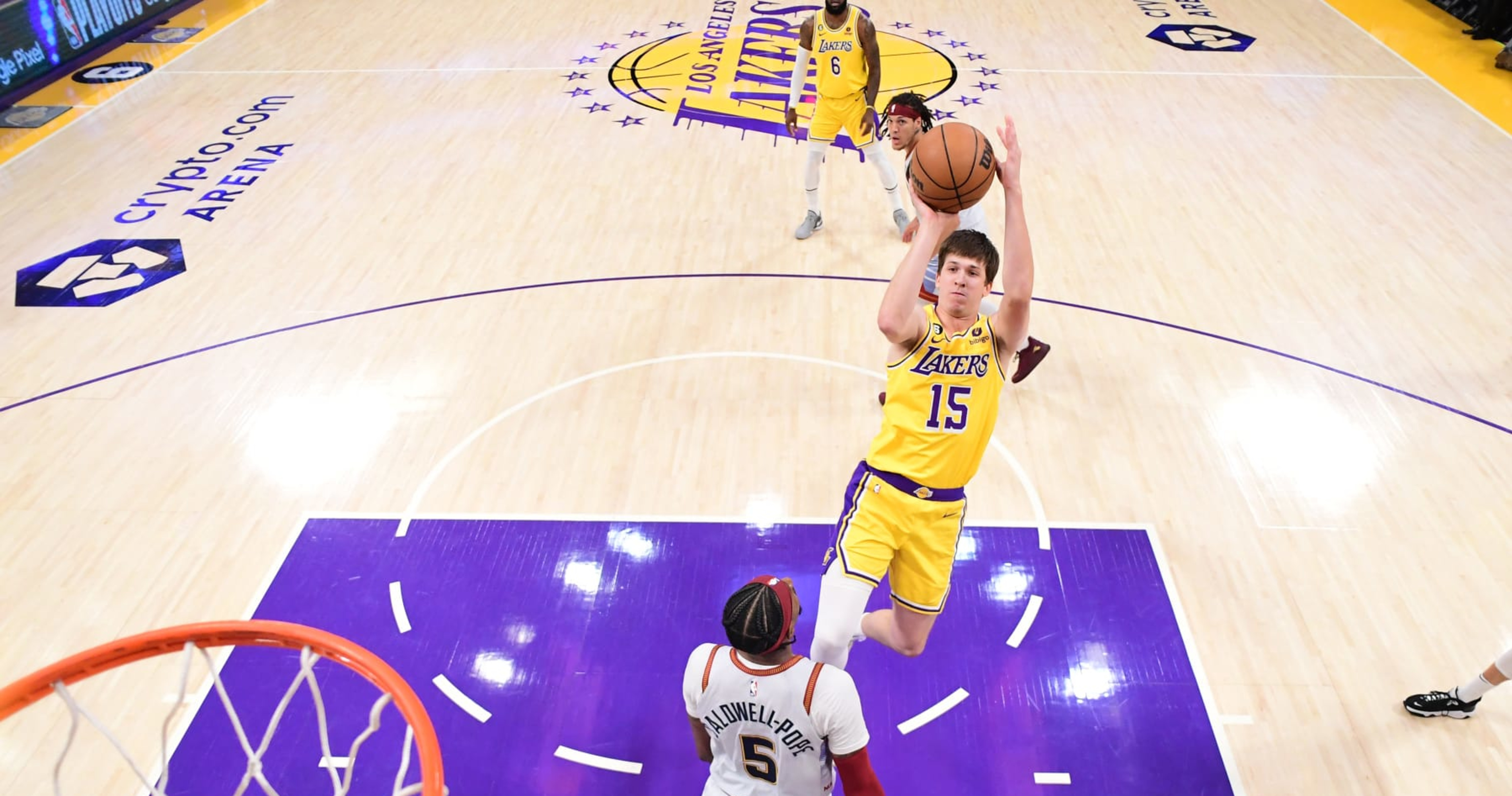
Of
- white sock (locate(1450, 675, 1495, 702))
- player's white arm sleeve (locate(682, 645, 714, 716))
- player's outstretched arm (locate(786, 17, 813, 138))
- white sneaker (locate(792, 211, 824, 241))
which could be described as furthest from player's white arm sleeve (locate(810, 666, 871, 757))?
player's outstretched arm (locate(786, 17, 813, 138))

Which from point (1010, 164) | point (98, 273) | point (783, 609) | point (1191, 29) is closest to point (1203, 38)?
point (1191, 29)

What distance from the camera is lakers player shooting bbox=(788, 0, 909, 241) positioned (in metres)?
7.00

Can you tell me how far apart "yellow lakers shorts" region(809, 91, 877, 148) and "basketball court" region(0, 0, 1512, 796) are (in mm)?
786

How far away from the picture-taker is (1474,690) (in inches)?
157

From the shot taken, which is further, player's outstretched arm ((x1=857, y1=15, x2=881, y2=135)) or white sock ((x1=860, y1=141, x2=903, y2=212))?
white sock ((x1=860, y1=141, x2=903, y2=212))

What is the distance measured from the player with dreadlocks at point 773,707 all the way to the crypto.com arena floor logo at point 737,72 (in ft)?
24.0

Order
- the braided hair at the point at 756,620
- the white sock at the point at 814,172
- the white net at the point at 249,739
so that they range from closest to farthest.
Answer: the braided hair at the point at 756,620 → the white net at the point at 249,739 → the white sock at the point at 814,172

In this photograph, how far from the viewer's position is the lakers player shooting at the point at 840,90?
23.0 ft

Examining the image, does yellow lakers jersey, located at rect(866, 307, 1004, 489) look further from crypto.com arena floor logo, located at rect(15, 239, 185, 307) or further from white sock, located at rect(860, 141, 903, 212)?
crypto.com arena floor logo, located at rect(15, 239, 185, 307)

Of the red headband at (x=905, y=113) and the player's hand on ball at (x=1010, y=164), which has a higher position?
the player's hand on ball at (x=1010, y=164)

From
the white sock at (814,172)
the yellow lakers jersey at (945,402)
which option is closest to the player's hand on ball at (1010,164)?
the yellow lakers jersey at (945,402)

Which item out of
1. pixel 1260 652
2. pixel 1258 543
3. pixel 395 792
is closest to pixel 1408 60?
pixel 1258 543

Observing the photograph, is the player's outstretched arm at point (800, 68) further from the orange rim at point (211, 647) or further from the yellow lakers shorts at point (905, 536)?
the orange rim at point (211, 647)

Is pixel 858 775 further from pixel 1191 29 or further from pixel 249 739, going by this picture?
pixel 1191 29
